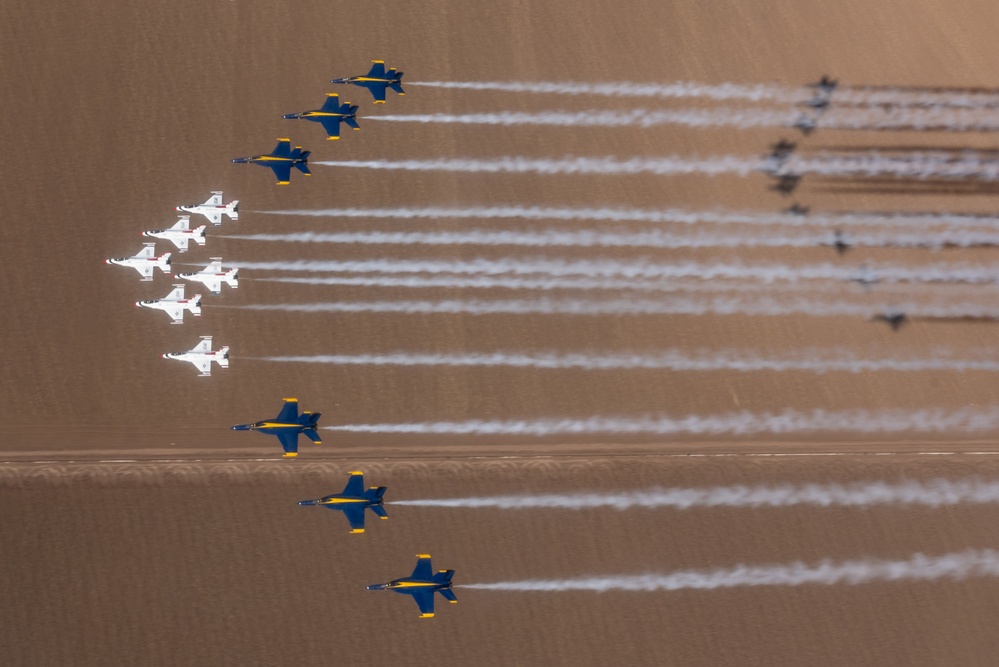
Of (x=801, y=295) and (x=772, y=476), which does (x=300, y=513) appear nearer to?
(x=772, y=476)

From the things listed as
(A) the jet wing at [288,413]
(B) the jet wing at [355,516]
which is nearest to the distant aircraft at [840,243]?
(B) the jet wing at [355,516]

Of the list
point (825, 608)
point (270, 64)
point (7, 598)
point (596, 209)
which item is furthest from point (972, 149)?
point (7, 598)

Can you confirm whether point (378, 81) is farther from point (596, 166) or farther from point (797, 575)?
point (797, 575)

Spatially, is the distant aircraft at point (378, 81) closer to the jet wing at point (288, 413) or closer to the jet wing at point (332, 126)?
the jet wing at point (332, 126)

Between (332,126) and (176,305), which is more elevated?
(332,126)

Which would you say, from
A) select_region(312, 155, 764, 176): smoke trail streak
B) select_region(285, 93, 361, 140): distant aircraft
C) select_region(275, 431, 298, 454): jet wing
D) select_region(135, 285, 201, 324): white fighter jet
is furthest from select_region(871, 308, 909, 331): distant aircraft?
select_region(135, 285, 201, 324): white fighter jet

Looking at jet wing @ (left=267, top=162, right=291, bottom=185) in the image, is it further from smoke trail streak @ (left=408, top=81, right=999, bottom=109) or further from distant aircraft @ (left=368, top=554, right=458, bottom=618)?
distant aircraft @ (left=368, top=554, right=458, bottom=618)

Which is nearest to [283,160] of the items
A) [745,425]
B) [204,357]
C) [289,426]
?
[204,357]
